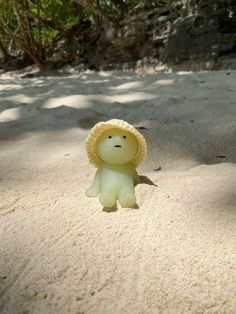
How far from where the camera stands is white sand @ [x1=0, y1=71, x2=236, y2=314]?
1.05m

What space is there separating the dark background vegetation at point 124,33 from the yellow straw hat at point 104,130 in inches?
146

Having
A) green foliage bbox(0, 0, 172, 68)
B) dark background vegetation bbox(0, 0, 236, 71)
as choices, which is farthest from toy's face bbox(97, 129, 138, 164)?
green foliage bbox(0, 0, 172, 68)

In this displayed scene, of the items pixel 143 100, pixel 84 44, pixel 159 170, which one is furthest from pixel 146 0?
pixel 159 170

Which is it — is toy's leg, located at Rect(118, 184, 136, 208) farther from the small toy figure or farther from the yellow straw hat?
the yellow straw hat

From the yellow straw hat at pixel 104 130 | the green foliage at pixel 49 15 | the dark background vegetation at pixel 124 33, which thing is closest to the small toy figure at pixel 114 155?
the yellow straw hat at pixel 104 130

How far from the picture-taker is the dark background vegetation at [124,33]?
5195 mm

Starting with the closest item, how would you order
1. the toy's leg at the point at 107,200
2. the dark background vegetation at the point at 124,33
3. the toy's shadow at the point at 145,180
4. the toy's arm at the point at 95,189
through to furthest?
the toy's leg at the point at 107,200
the toy's arm at the point at 95,189
the toy's shadow at the point at 145,180
the dark background vegetation at the point at 124,33

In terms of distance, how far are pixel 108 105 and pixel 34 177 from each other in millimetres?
1736

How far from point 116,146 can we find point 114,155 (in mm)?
36

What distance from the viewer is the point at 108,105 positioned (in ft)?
11.6

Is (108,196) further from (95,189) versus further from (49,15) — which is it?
(49,15)

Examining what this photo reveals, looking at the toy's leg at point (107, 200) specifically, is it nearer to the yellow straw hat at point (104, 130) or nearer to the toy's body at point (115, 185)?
the toy's body at point (115, 185)

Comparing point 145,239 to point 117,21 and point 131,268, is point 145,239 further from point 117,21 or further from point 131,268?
point 117,21

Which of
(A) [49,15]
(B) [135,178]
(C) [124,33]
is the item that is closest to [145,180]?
(B) [135,178]
